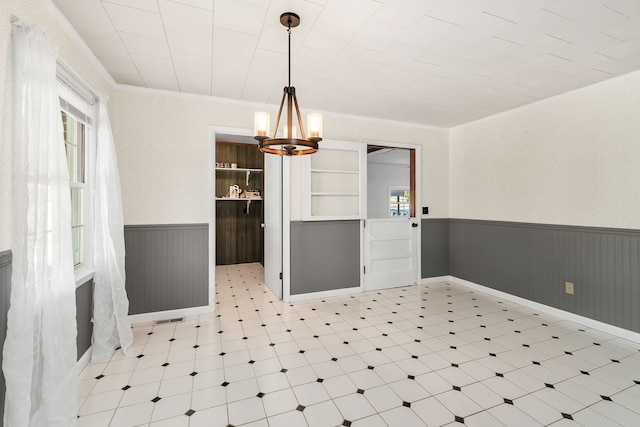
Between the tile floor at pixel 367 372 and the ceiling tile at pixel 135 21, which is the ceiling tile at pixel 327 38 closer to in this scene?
the ceiling tile at pixel 135 21

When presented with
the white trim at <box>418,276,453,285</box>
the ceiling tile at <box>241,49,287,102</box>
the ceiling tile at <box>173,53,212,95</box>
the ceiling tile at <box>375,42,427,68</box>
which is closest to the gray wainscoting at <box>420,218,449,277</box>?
the white trim at <box>418,276,453,285</box>

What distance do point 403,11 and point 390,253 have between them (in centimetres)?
351

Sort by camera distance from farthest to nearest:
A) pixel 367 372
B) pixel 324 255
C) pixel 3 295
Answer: pixel 324 255
pixel 367 372
pixel 3 295

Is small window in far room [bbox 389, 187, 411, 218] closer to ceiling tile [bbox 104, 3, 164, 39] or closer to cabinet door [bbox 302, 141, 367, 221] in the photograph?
cabinet door [bbox 302, 141, 367, 221]

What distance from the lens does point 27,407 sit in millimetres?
1504

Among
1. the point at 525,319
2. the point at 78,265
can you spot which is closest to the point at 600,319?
the point at 525,319

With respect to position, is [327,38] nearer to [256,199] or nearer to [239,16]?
[239,16]

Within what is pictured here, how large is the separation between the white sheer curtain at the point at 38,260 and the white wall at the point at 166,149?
1.69 metres

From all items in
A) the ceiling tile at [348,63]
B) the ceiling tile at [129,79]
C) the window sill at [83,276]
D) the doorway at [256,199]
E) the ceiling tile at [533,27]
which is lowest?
the window sill at [83,276]

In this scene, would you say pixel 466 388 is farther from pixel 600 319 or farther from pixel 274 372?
pixel 600 319

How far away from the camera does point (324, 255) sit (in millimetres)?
4406

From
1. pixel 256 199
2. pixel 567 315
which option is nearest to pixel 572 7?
pixel 567 315

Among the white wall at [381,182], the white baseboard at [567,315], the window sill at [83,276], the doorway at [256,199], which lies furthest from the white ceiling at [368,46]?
the white wall at [381,182]

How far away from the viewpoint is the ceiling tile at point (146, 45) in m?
2.42
